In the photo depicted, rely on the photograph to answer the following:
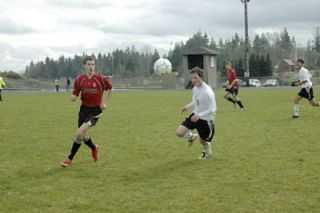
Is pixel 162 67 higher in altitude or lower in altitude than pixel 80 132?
higher

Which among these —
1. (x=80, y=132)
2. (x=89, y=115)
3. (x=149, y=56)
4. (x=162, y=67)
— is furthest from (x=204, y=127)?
(x=149, y=56)

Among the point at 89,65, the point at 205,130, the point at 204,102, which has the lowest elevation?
the point at 205,130

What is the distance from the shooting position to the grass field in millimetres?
6590

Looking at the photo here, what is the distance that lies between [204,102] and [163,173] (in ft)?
5.91

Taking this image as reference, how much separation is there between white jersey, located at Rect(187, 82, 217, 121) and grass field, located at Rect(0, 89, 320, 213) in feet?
2.92

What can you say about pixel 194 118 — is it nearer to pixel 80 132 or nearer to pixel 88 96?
pixel 88 96

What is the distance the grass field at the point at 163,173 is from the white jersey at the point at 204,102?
0.89 meters

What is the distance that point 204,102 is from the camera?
9633 mm

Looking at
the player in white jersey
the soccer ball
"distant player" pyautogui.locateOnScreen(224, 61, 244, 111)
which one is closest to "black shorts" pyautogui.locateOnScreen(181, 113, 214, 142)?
the player in white jersey

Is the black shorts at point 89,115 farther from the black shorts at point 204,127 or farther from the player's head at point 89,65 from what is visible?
the black shorts at point 204,127

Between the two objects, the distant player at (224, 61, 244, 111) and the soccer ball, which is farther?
the soccer ball

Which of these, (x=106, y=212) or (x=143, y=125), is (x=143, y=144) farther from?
(x=106, y=212)

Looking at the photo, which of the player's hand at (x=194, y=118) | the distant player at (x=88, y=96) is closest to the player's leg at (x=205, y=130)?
the player's hand at (x=194, y=118)

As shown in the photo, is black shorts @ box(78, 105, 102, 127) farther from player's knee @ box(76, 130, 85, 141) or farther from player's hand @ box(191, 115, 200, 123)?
player's hand @ box(191, 115, 200, 123)
